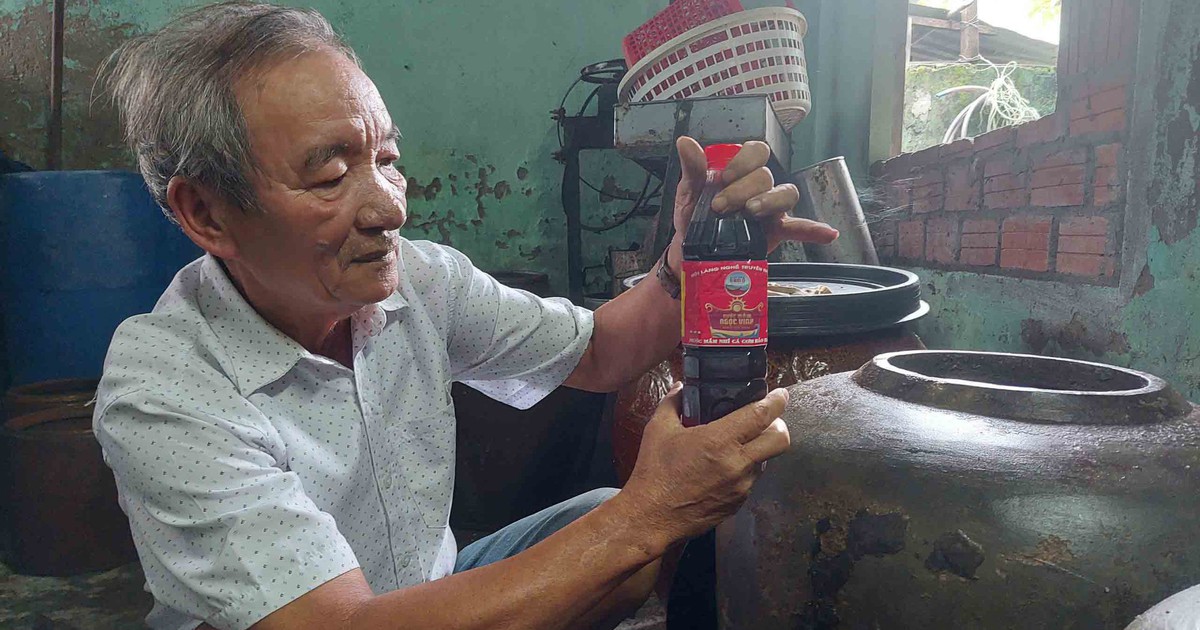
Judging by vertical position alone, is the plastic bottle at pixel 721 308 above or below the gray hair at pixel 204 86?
below

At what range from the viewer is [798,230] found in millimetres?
1420

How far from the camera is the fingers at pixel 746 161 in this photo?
1.18 m

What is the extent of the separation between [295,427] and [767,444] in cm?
72

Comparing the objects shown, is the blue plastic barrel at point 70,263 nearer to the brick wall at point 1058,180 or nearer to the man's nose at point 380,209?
the man's nose at point 380,209

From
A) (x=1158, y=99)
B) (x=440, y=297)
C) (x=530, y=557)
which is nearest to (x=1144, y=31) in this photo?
(x=1158, y=99)

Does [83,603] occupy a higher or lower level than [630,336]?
lower

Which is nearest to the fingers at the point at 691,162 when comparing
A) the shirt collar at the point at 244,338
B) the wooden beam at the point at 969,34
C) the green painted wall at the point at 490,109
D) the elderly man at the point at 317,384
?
the elderly man at the point at 317,384

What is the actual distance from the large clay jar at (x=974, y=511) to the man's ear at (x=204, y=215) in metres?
0.91

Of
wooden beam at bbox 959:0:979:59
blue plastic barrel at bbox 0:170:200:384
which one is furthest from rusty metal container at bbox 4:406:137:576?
wooden beam at bbox 959:0:979:59

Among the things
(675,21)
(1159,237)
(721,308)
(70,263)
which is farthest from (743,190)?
(70,263)

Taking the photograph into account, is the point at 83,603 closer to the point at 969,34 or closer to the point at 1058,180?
the point at 1058,180

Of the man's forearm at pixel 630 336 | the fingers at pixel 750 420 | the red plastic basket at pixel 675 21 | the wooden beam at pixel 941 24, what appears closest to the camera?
the fingers at pixel 750 420

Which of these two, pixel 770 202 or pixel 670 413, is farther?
pixel 770 202

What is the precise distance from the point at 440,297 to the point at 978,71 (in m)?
4.64
